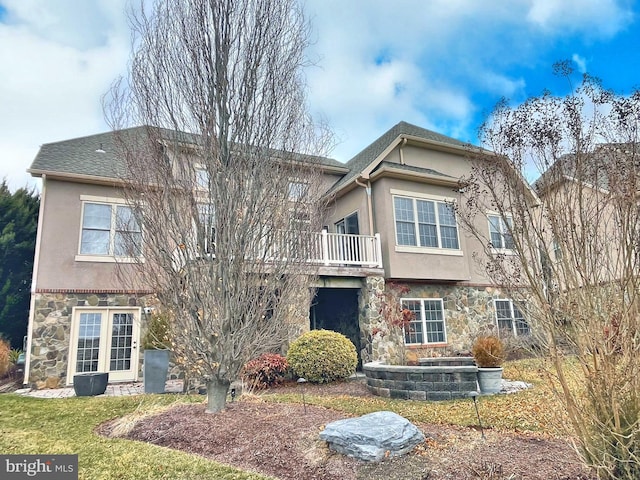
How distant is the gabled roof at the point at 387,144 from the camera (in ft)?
45.1

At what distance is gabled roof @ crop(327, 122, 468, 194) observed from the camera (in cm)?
1373

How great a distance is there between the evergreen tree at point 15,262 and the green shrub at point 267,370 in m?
9.13

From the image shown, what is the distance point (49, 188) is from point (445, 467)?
12.2 m

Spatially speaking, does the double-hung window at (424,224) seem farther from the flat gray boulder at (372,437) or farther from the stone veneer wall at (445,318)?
the flat gray boulder at (372,437)

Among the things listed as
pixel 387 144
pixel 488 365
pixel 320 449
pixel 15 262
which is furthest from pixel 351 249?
pixel 15 262

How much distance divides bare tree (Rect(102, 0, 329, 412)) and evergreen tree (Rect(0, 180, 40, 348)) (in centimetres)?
974

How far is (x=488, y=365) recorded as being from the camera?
8664mm

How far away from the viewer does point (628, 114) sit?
3434 mm

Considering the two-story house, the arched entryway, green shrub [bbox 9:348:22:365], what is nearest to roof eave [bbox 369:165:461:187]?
the two-story house

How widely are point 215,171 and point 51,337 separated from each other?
8183 millimetres

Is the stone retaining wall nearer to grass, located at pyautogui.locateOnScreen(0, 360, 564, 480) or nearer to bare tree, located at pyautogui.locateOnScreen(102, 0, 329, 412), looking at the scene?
grass, located at pyautogui.locateOnScreen(0, 360, 564, 480)

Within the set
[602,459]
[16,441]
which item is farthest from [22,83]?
[602,459]

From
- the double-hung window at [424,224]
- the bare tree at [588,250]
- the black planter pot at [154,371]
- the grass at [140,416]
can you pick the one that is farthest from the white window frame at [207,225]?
the double-hung window at [424,224]

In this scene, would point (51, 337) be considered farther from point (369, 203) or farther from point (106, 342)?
point (369, 203)
